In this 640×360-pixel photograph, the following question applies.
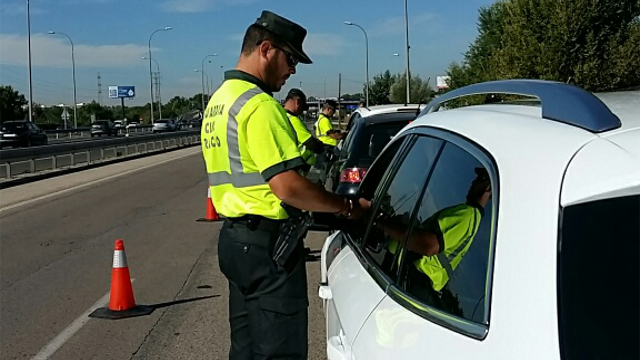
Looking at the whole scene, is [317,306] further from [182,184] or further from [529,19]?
[182,184]

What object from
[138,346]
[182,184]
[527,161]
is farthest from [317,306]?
[182,184]

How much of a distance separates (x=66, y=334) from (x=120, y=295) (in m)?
0.69

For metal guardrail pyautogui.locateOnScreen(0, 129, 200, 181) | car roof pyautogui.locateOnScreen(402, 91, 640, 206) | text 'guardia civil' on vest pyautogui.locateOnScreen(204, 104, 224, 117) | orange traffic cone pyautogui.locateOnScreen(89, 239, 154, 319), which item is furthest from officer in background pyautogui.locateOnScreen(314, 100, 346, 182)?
metal guardrail pyautogui.locateOnScreen(0, 129, 200, 181)

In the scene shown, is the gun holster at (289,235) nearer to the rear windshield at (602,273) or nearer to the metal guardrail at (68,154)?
the rear windshield at (602,273)

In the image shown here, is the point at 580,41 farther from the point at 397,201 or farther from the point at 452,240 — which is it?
the point at 452,240

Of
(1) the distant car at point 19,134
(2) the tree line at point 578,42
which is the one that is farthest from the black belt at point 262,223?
(1) the distant car at point 19,134

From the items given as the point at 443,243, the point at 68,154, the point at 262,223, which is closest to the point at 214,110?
the point at 262,223

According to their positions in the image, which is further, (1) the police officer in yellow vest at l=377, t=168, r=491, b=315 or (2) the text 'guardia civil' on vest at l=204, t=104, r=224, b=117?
(2) the text 'guardia civil' on vest at l=204, t=104, r=224, b=117

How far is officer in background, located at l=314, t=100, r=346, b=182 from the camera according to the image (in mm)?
10486

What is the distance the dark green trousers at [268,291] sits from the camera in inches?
124

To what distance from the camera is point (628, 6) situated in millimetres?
15992

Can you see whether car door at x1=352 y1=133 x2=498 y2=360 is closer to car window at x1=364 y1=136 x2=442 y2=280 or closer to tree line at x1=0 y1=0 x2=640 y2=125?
car window at x1=364 y1=136 x2=442 y2=280

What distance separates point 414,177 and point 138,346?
3.62 meters

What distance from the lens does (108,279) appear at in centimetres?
827
